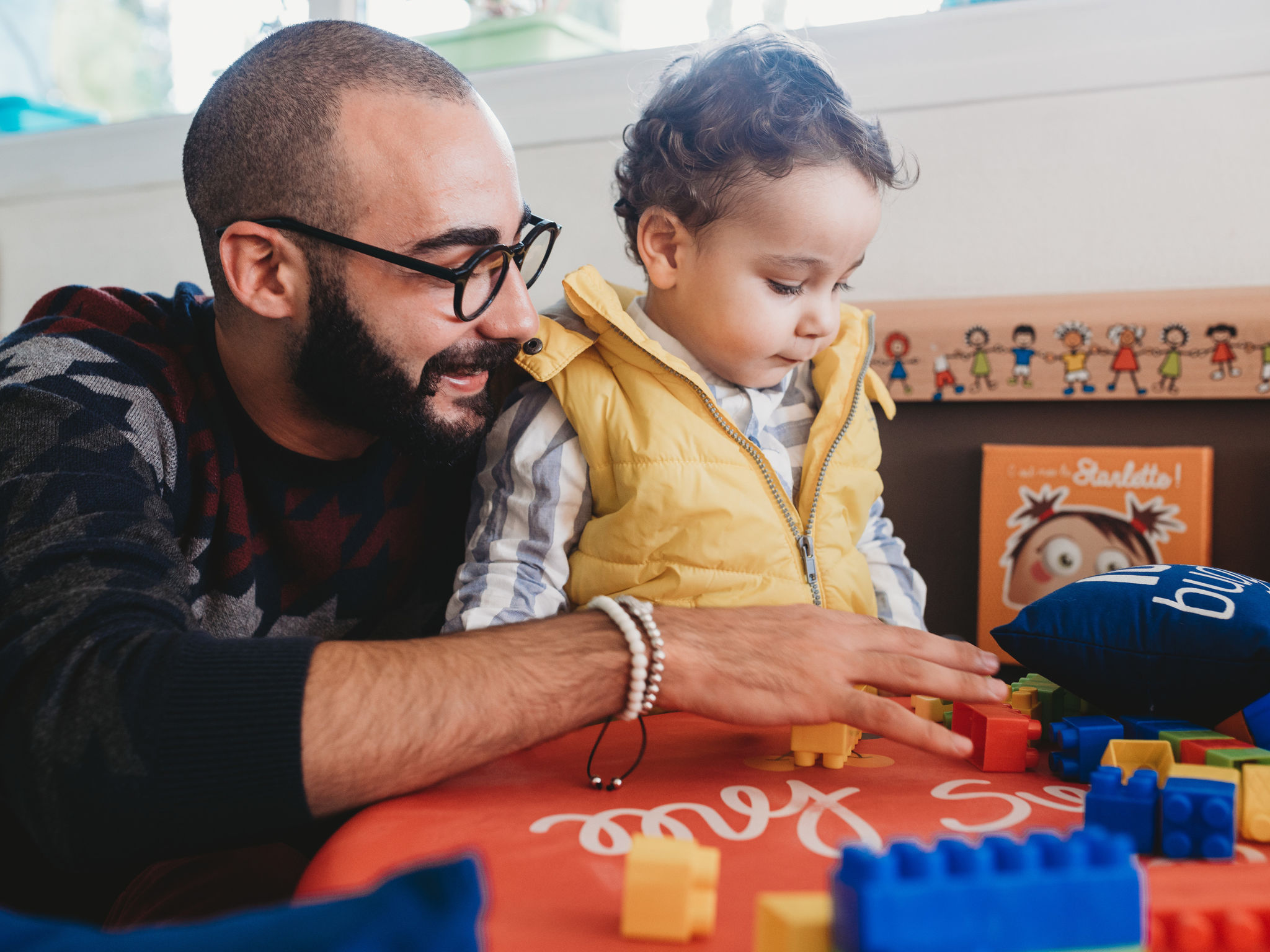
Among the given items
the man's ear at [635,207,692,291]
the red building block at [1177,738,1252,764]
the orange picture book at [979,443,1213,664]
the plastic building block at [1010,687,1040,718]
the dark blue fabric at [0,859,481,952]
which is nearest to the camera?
the dark blue fabric at [0,859,481,952]

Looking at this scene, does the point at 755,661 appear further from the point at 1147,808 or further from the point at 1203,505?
the point at 1203,505

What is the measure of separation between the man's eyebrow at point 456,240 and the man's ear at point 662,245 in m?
0.21

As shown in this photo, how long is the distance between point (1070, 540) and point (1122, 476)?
11 cm

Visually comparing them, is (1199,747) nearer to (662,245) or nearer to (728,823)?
(728,823)

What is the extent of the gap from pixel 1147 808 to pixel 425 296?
30.2 inches

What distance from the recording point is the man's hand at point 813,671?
748 millimetres

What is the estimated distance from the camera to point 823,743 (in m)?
0.77

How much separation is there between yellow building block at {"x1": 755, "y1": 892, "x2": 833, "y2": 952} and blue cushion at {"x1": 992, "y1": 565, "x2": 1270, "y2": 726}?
48cm

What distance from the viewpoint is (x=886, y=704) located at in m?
0.75

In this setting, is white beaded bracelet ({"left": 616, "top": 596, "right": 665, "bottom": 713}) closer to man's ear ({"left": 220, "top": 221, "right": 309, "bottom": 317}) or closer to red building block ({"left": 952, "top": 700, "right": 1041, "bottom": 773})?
red building block ({"left": 952, "top": 700, "right": 1041, "bottom": 773})

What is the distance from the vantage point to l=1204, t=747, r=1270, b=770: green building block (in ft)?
2.20

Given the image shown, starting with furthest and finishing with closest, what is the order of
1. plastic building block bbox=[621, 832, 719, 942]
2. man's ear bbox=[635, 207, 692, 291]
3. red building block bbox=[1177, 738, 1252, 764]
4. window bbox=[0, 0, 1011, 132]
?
window bbox=[0, 0, 1011, 132]
man's ear bbox=[635, 207, 692, 291]
red building block bbox=[1177, 738, 1252, 764]
plastic building block bbox=[621, 832, 719, 942]

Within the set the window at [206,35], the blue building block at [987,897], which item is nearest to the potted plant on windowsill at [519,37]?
the window at [206,35]

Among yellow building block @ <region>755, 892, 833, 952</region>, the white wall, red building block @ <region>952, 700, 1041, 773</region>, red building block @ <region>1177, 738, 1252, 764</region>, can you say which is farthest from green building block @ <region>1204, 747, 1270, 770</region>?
the white wall
